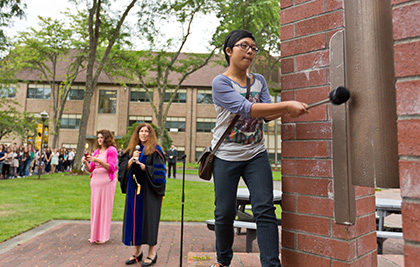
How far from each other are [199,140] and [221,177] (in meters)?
37.3

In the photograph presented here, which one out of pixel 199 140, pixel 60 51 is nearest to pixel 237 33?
pixel 60 51

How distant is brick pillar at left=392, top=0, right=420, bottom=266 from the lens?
34.6 inches

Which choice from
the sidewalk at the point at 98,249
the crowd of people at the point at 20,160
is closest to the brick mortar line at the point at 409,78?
the sidewalk at the point at 98,249

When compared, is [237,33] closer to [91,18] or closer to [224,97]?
[224,97]

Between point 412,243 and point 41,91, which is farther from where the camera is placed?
point 41,91

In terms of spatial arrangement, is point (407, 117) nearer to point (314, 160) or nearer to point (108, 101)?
point (314, 160)

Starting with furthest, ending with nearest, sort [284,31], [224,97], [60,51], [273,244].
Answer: [60,51] < [284,31] < [224,97] < [273,244]

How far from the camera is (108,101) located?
3997 centimetres

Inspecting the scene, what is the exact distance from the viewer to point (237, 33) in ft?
7.91

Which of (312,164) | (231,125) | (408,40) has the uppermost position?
(408,40)

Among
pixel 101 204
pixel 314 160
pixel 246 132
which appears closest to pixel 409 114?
pixel 314 160

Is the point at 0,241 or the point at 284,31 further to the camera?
the point at 0,241

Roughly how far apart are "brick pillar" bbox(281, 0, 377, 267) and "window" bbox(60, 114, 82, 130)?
41151 mm

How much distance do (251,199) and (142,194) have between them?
2.46 metres
